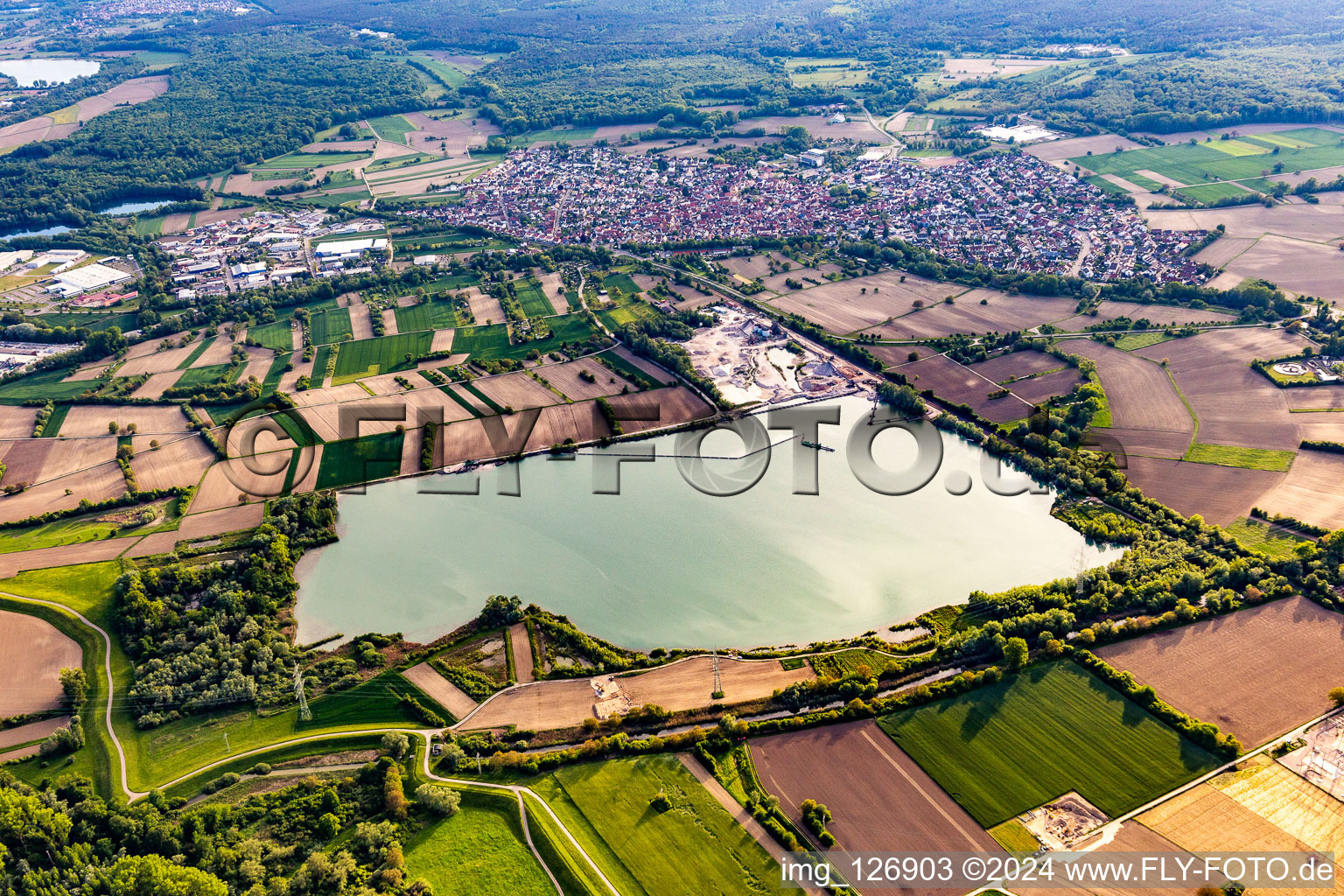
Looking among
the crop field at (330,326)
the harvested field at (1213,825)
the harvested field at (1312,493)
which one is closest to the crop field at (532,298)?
the crop field at (330,326)

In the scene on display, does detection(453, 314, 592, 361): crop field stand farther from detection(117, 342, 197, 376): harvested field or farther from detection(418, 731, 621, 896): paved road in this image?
detection(418, 731, 621, 896): paved road

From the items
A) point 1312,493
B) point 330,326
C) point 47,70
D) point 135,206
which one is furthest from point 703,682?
point 47,70

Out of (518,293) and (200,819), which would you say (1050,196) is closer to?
(518,293)

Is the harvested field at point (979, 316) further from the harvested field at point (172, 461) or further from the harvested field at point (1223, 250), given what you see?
the harvested field at point (172, 461)

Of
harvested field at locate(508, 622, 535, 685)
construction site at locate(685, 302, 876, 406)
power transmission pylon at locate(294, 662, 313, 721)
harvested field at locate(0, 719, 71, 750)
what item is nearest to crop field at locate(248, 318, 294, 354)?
construction site at locate(685, 302, 876, 406)

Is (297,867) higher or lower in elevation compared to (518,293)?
lower

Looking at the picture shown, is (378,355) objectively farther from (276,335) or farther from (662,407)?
(662,407)

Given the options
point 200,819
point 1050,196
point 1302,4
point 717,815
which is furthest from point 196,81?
point 1302,4
